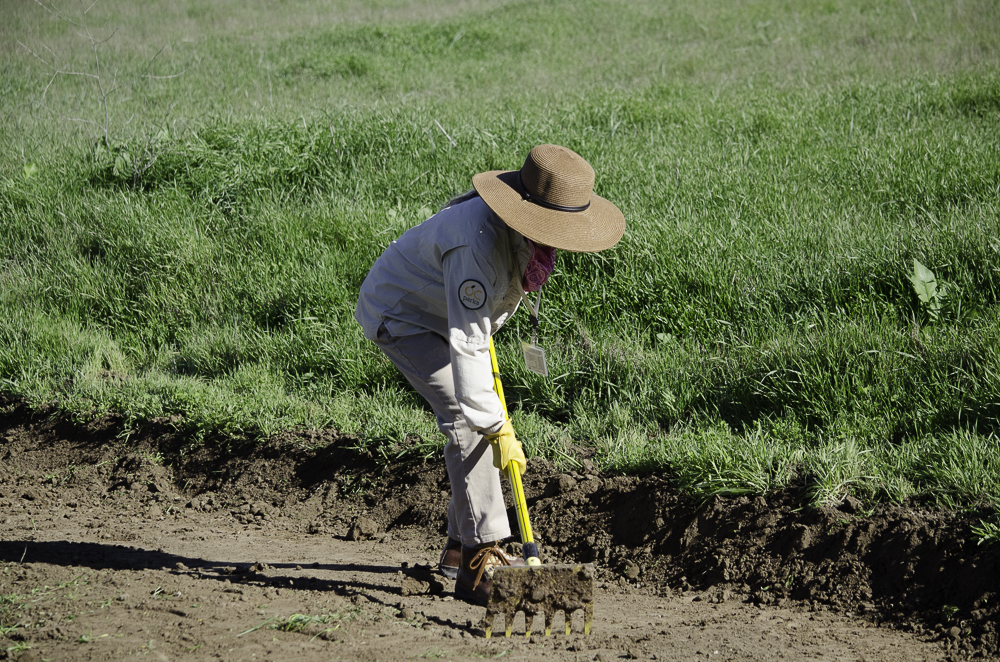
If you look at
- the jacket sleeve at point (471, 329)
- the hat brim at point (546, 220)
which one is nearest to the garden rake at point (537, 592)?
the jacket sleeve at point (471, 329)

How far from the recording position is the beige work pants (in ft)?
9.55

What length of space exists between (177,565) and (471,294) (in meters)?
1.83

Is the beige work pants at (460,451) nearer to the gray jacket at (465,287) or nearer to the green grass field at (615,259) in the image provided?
the gray jacket at (465,287)

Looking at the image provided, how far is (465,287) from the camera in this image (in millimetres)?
2512

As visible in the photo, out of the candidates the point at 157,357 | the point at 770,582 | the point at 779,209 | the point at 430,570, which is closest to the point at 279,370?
the point at 157,357

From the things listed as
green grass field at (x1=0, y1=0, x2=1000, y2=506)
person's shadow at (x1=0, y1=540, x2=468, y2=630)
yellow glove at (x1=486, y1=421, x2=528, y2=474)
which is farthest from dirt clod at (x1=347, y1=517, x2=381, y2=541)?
yellow glove at (x1=486, y1=421, x2=528, y2=474)

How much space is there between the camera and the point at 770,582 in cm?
299

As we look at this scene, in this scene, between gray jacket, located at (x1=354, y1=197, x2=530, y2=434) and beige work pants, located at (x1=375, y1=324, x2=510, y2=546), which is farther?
beige work pants, located at (x1=375, y1=324, x2=510, y2=546)

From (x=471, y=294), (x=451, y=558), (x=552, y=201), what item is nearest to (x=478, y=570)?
(x=451, y=558)

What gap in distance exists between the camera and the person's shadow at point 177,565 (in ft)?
10.2

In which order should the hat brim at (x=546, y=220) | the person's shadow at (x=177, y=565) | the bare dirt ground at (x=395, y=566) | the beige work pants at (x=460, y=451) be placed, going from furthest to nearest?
1. the person's shadow at (x=177, y=565)
2. the beige work pants at (x=460, y=451)
3. the bare dirt ground at (x=395, y=566)
4. the hat brim at (x=546, y=220)

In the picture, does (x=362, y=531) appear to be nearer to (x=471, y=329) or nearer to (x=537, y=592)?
(x=537, y=592)

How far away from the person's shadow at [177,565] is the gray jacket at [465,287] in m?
1.02

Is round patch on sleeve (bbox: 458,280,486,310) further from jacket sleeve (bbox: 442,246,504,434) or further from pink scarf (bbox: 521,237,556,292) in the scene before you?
pink scarf (bbox: 521,237,556,292)
